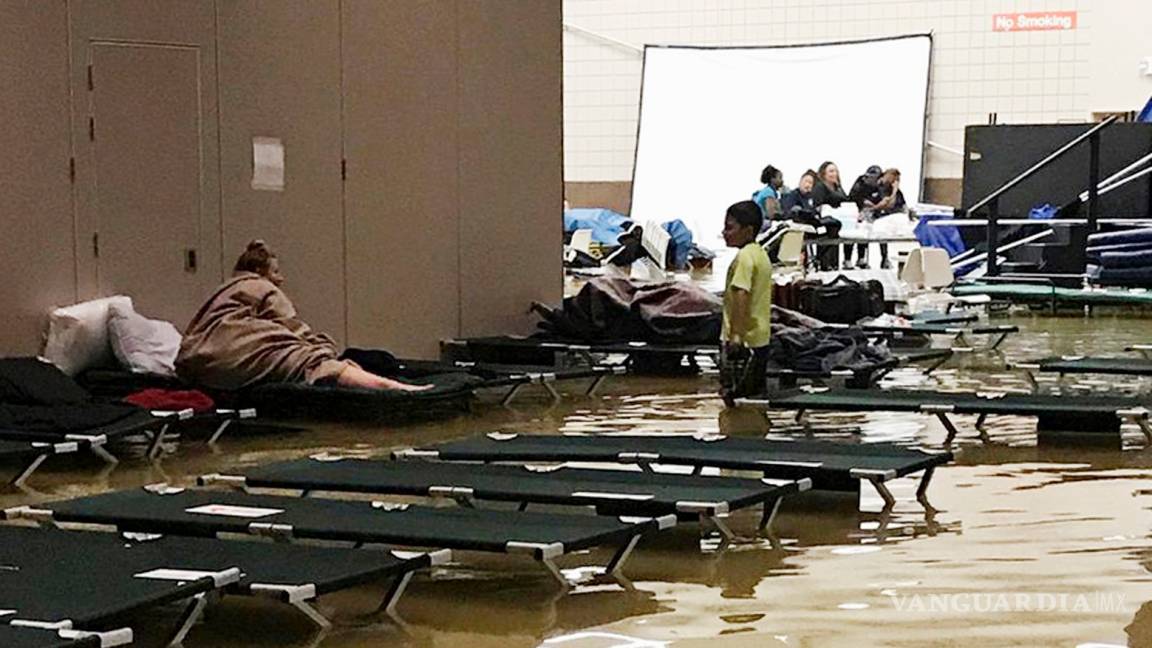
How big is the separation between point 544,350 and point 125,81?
9.53 ft

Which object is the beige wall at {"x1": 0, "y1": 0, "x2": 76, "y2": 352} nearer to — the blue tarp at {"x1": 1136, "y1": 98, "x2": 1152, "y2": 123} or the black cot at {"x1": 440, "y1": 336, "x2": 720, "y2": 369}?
the black cot at {"x1": 440, "y1": 336, "x2": 720, "y2": 369}

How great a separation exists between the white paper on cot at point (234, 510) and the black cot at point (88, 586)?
505 millimetres

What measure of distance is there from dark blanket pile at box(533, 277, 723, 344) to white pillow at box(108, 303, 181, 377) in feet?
9.09

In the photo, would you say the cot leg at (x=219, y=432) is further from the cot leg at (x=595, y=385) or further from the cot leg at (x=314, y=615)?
the cot leg at (x=314, y=615)

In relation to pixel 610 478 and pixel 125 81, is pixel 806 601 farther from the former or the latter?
pixel 125 81

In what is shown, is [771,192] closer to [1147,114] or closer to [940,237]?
[940,237]

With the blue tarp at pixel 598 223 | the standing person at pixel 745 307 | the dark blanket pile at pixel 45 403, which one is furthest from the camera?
the blue tarp at pixel 598 223

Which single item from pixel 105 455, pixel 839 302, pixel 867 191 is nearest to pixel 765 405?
pixel 105 455

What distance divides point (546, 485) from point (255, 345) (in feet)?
10.6

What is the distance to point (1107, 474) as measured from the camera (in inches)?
278

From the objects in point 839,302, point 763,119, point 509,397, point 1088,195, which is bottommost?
point 509,397

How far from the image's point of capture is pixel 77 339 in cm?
903

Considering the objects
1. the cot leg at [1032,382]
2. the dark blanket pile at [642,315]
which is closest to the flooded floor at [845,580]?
the cot leg at [1032,382]

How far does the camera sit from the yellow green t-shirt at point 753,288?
8.59 m
